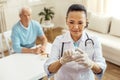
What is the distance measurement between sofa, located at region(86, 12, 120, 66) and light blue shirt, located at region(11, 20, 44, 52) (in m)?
1.31

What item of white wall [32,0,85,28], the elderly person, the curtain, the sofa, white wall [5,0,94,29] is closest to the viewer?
the elderly person

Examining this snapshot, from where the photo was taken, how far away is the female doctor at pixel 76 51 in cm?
123

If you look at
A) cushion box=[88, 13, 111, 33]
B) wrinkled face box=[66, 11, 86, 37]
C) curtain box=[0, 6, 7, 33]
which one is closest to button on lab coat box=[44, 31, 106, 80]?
wrinkled face box=[66, 11, 86, 37]

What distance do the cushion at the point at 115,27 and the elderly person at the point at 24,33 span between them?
1.58 meters

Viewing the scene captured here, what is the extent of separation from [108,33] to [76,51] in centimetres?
292

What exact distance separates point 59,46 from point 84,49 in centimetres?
15

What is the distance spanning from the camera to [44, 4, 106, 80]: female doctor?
1232 millimetres

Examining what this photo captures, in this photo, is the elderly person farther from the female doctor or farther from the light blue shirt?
the female doctor

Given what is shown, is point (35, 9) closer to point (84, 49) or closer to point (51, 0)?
point (51, 0)

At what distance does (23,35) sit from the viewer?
103 inches

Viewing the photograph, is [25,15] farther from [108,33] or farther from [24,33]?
[108,33]

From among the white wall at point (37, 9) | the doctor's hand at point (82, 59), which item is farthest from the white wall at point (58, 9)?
the doctor's hand at point (82, 59)

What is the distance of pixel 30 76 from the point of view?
189cm

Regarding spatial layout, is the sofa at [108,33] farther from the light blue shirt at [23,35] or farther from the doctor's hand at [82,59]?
the doctor's hand at [82,59]
